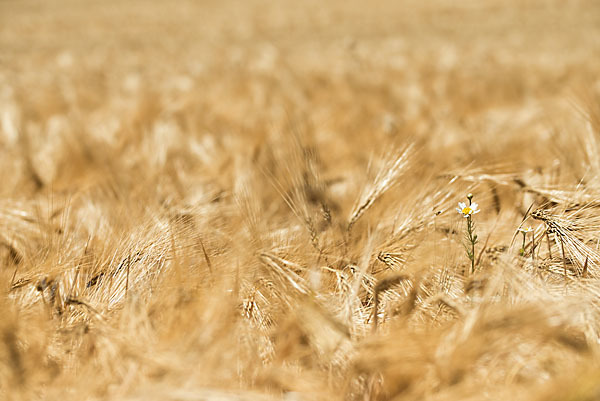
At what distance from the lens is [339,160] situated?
1366 millimetres

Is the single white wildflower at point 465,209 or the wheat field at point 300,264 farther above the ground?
the single white wildflower at point 465,209

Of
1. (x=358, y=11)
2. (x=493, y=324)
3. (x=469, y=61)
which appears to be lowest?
(x=358, y=11)

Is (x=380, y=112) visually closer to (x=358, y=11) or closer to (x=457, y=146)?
(x=457, y=146)

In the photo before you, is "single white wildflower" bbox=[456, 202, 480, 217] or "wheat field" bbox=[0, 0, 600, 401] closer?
"wheat field" bbox=[0, 0, 600, 401]

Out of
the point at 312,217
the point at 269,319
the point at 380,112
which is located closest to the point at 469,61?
the point at 380,112

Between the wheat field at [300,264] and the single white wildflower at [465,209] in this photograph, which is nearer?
the wheat field at [300,264]

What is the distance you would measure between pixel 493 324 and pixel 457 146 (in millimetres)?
957

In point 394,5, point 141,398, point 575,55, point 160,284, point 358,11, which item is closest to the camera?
point 141,398

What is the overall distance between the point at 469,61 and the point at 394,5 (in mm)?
6529

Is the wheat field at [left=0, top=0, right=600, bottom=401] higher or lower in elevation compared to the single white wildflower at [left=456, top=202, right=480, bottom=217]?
lower

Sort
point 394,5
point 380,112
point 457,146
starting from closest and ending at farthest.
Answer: point 457,146 → point 380,112 → point 394,5

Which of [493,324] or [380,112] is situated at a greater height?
[493,324]

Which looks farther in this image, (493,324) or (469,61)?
(469,61)

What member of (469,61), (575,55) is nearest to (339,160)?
(469,61)
